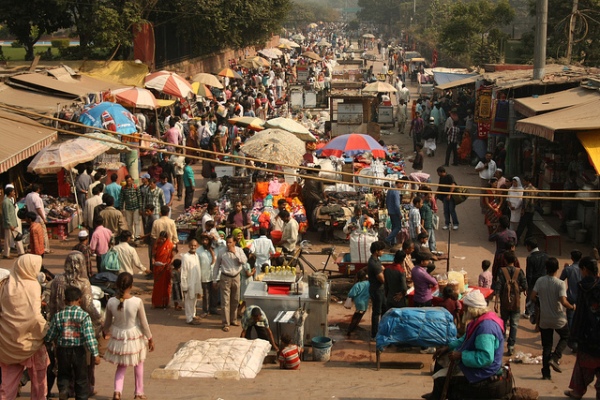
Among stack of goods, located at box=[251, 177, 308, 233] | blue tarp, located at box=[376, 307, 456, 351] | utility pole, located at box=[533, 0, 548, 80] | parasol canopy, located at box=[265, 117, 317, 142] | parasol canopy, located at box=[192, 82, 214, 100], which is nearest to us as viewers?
blue tarp, located at box=[376, 307, 456, 351]

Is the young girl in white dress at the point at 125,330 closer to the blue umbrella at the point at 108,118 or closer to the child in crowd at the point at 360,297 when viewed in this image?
the child in crowd at the point at 360,297

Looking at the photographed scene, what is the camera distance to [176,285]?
11781 mm

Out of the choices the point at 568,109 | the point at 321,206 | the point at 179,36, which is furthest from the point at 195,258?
the point at 179,36

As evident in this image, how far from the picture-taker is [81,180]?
15.6 meters

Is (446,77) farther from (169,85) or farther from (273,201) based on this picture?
(273,201)

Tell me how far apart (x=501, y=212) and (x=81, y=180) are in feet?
25.9

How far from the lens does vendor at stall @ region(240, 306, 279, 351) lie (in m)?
9.95

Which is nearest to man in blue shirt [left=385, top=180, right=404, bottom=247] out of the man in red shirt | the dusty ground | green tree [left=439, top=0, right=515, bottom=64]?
the dusty ground

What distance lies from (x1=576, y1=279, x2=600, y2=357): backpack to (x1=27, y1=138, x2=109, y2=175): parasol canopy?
980cm

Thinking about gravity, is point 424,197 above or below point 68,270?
below

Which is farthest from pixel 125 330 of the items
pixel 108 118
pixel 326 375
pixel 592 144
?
pixel 108 118

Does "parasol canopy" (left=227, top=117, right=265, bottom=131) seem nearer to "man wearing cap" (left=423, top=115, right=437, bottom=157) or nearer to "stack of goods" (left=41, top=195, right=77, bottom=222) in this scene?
"man wearing cap" (left=423, top=115, right=437, bottom=157)

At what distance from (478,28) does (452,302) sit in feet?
96.8

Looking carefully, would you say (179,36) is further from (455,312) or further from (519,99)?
(455,312)
